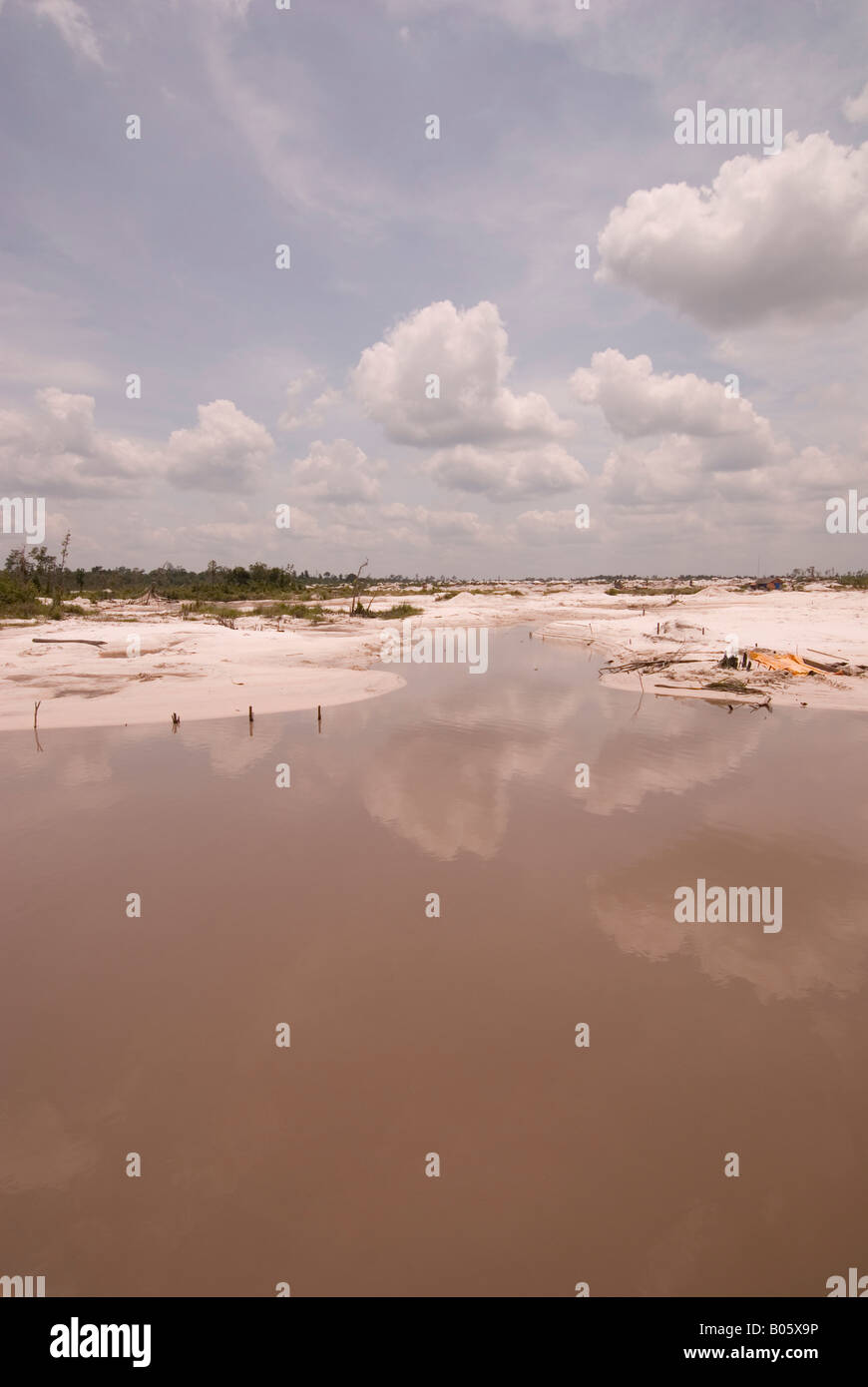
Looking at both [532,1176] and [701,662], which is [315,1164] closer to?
[532,1176]

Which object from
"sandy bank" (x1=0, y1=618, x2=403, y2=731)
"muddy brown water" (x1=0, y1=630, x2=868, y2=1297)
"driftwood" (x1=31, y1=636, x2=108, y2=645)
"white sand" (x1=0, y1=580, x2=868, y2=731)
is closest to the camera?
"muddy brown water" (x1=0, y1=630, x2=868, y2=1297)

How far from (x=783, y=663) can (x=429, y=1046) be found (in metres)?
25.3

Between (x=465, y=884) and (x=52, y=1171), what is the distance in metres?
5.11

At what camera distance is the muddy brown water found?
3.79 metres

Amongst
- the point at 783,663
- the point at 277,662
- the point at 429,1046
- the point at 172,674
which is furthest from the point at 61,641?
the point at 783,663

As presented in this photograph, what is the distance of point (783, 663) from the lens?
2520 cm

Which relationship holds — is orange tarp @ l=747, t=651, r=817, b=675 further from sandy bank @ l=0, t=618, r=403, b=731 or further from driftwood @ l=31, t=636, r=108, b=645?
driftwood @ l=31, t=636, r=108, b=645

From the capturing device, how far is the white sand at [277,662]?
19641mm

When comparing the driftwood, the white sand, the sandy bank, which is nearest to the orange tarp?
the white sand

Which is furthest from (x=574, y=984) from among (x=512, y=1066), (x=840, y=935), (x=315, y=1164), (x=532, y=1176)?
(x=840, y=935)

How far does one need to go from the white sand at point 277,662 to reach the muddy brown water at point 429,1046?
29.4 ft

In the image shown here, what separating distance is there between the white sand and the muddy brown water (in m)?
8.96

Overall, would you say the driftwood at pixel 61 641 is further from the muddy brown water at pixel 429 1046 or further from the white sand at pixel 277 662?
the muddy brown water at pixel 429 1046
